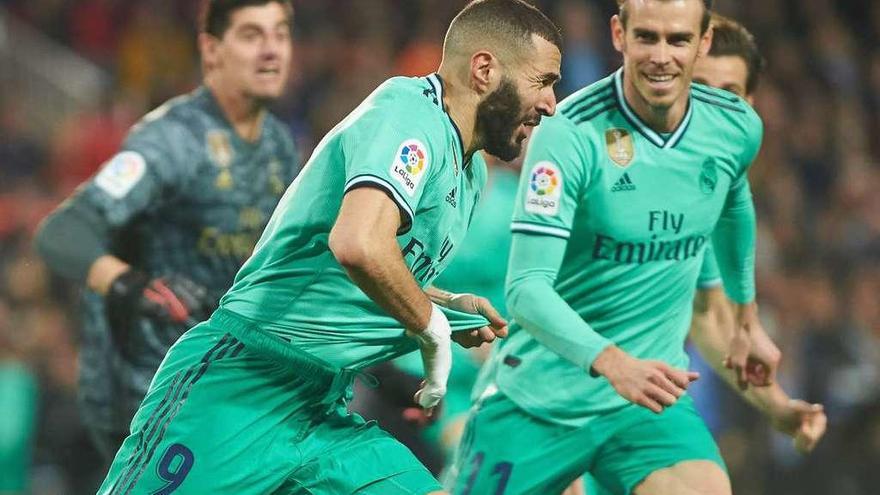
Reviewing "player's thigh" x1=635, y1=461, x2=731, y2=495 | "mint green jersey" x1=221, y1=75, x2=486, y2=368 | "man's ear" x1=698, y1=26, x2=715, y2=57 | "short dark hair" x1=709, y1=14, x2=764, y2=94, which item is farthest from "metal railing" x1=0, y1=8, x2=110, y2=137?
"mint green jersey" x1=221, y1=75, x2=486, y2=368

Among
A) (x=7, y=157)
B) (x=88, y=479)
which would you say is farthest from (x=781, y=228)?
(x=7, y=157)

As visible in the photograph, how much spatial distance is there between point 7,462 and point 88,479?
2.54 ft

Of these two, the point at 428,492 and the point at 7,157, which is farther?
the point at 7,157

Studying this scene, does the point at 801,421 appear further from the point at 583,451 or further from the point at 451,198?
the point at 451,198

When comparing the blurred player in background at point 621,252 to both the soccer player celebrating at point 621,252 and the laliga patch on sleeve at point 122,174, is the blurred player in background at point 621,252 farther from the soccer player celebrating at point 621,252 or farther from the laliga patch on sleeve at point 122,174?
the laliga patch on sleeve at point 122,174

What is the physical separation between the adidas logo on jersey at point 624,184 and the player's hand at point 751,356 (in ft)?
2.75

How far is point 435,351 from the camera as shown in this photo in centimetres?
425

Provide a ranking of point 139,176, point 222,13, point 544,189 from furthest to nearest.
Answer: point 222,13
point 139,176
point 544,189

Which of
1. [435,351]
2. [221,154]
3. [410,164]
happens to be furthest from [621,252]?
[221,154]

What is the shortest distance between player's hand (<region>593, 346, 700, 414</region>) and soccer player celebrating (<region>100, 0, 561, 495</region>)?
0.43 metres

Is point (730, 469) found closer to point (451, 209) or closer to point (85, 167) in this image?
point (85, 167)

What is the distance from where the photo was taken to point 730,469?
10258 mm

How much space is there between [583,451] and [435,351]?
131cm

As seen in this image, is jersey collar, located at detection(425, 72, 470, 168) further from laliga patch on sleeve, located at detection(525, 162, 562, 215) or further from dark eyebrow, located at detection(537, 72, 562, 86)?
laliga patch on sleeve, located at detection(525, 162, 562, 215)
